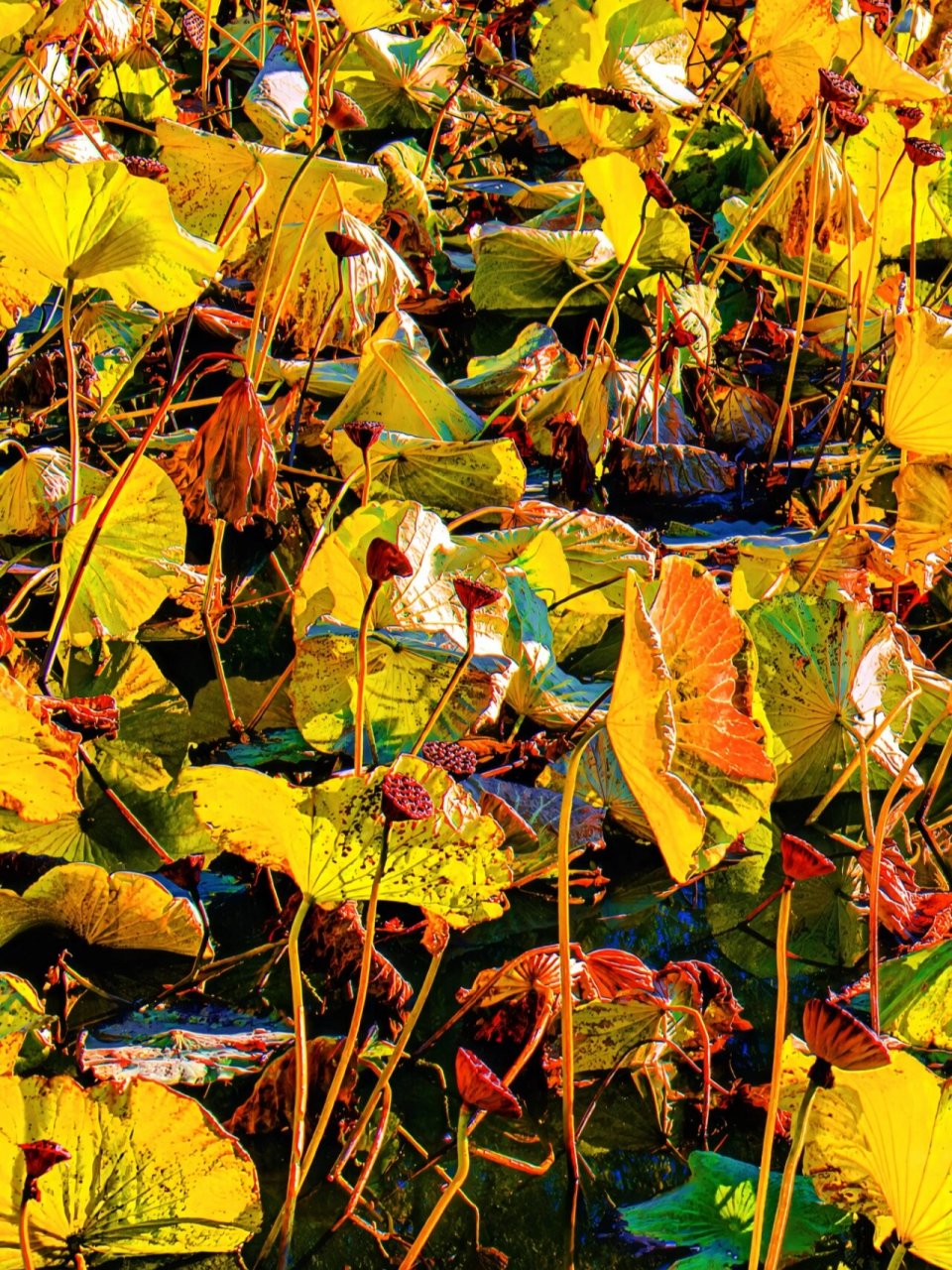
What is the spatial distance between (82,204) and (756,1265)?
0.79 metres

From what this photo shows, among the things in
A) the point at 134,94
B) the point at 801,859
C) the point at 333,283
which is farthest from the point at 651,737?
the point at 134,94

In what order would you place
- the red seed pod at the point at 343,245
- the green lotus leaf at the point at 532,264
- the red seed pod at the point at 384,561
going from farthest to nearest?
1. the green lotus leaf at the point at 532,264
2. the red seed pod at the point at 343,245
3. the red seed pod at the point at 384,561

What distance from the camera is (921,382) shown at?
3.76 ft

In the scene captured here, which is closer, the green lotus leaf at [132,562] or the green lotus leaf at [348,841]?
the green lotus leaf at [348,841]

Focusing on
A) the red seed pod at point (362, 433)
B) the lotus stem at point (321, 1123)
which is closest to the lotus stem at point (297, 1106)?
A: the lotus stem at point (321, 1123)

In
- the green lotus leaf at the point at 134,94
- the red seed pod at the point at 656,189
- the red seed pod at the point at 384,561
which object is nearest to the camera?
the red seed pod at the point at 384,561

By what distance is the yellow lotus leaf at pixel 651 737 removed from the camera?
0.74m

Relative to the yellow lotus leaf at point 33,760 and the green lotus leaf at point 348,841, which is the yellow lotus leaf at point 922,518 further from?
the yellow lotus leaf at point 33,760

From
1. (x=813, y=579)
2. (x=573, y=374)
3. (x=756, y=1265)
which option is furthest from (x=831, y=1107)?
(x=573, y=374)

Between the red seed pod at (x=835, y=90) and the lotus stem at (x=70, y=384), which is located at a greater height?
the red seed pod at (x=835, y=90)

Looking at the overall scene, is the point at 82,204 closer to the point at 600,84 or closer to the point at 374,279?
the point at 374,279

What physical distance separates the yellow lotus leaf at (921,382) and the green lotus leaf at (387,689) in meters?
0.41

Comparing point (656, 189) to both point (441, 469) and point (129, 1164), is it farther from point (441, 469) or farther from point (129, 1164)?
point (129, 1164)

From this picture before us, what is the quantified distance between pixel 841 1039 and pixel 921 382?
685mm
